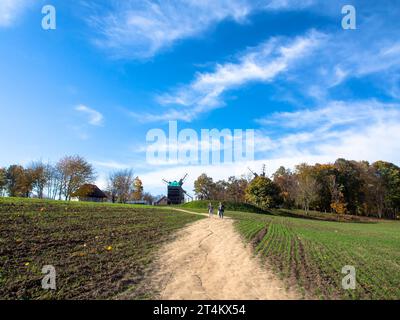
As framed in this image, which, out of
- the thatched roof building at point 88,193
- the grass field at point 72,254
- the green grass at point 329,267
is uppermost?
the thatched roof building at point 88,193

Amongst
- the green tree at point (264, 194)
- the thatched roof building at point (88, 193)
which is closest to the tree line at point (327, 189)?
the green tree at point (264, 194)

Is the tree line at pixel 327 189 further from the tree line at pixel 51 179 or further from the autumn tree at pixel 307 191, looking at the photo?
the tree line at pixel 51 179

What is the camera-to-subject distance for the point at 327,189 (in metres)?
89.3

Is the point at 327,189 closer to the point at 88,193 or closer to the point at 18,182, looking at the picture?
the point at 88,193

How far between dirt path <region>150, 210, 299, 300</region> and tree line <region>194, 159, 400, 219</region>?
59.7m

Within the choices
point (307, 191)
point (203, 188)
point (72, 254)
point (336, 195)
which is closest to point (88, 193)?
point (203, 188)

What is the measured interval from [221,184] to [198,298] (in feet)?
331

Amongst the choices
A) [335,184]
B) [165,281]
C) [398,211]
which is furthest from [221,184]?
[165,281]

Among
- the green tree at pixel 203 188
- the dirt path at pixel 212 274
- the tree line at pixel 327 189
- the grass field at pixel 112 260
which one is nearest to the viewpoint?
the grass field at pixel 112 260

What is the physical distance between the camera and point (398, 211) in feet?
321

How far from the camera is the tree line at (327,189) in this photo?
3071 inches

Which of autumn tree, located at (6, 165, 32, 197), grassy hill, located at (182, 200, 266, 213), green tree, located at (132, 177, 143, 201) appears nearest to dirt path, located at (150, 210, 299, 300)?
grassy hill, located at (182, 200, 266, 213)

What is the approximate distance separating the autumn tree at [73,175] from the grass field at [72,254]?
60490 millimetres
